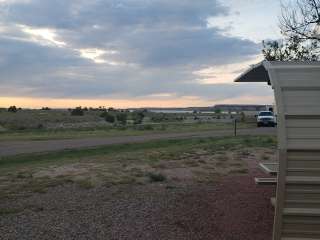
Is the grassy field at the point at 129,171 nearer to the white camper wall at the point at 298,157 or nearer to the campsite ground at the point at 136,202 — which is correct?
the campsite ground at the point at 136,202

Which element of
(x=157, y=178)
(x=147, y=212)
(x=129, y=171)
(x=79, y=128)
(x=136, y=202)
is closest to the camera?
(x=147, y=212)

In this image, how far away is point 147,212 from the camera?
8586mm

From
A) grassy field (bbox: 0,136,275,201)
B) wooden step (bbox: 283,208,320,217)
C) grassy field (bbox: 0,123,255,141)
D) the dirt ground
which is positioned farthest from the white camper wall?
grassy field (bbox: 0,123,255,141)

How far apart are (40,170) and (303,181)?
9.32 m

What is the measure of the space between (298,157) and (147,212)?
357cm

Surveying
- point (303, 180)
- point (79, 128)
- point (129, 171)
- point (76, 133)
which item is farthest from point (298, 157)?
point (79, 128)

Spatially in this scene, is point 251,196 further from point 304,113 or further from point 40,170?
point 40,170

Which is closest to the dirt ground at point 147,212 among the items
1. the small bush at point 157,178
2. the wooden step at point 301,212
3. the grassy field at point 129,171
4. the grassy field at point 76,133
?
the small bush at point 157,178

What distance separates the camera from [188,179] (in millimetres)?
12016

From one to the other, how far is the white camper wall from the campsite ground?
1641 mm

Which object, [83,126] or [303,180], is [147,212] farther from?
[83,126]

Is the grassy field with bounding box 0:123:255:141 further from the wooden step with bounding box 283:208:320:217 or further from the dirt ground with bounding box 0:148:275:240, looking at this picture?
the wooden step with bounding box 283:208:320:217

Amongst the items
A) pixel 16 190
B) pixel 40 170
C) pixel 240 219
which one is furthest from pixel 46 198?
pixel 40 170

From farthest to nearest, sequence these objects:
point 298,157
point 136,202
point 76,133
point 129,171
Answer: point 76,133, point 129,171, point 136,202, point 298,157
